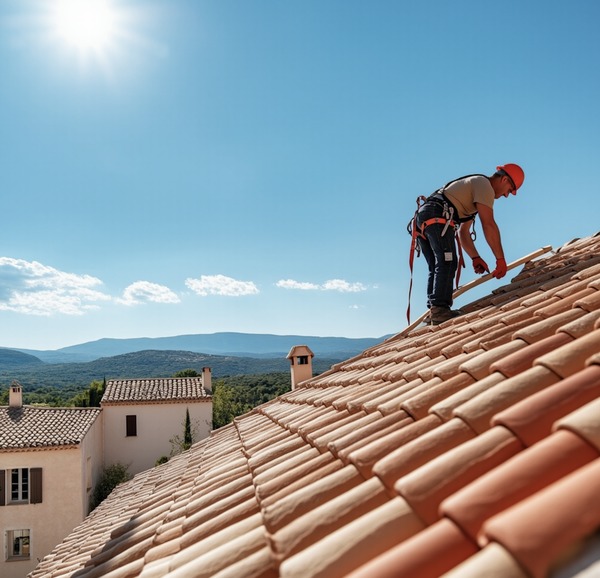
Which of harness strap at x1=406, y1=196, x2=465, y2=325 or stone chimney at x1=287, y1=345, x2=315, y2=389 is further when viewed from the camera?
stone chimney at x1=287, y1=345, x2=315, y2=389

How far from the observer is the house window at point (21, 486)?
2281cm

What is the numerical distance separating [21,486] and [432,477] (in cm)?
2618

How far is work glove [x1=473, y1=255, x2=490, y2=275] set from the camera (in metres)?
6.36

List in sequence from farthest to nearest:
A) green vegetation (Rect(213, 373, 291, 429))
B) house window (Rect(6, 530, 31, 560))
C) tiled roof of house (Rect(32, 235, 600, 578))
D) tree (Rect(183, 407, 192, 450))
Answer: green vegetation (Rect(213, 373, 291, 429))
tree (Rect(183, 407, 192, 450))
house window (Rect(6, 530, 31, 560))
tiled roof of house (Rect(32, 235, 600, 578))

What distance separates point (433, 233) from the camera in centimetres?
551

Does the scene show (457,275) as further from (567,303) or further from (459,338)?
(567,303)

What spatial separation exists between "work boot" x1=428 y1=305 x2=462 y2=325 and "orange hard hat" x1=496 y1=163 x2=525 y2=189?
157 cm

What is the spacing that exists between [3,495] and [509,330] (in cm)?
2579

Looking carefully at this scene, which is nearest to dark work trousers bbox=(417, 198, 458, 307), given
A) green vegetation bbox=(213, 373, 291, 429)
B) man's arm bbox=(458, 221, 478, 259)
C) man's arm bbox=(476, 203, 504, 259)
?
man's arm bbox=(476, 203, 504, 259)

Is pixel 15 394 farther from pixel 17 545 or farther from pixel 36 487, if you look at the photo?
pixel 17 545

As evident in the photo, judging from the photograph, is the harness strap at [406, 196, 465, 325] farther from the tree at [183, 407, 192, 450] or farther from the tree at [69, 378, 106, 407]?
the tree at [69, 378, 106, 407]

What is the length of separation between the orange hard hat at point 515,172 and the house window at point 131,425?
29967mm

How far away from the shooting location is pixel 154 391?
1309 inches

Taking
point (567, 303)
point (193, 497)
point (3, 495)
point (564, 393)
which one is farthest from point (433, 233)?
point (3, 495)
